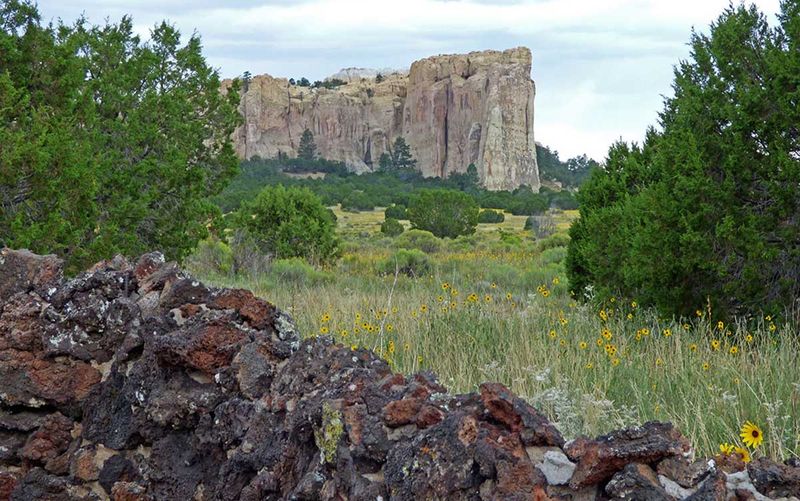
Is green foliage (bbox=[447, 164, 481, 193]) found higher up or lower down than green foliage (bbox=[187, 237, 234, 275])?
lower down

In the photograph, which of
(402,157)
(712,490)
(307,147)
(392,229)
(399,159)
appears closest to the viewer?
(712,490)

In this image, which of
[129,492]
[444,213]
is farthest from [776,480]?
[444,213]

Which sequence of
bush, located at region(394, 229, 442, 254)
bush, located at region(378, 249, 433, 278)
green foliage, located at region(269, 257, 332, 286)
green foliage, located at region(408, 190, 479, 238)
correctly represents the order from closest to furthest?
green foliage, located at region(269, 257, 332, 286) → bush, located at region(378, 249, 433, 278) → bush, located at region(394, 229, 442, 254) → green foliage, located at region(408, 190, 479, 238)

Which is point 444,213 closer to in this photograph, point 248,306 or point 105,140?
point 105,140

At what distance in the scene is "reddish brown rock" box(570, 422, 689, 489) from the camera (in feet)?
6.41

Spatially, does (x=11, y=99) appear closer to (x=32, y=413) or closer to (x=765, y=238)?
(x=32, y=413)

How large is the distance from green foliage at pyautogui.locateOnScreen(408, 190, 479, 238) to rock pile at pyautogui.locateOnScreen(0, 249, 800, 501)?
3591 cm

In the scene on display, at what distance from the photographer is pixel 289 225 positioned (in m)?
21.3

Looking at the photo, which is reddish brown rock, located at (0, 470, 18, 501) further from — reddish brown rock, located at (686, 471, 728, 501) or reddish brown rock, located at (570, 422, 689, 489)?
reddish brown rock, located at (686, 471, 728, 501)

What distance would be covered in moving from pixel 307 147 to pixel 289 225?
265 ft

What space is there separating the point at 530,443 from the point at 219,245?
17.4 metres

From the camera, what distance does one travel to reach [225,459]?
9.58ft

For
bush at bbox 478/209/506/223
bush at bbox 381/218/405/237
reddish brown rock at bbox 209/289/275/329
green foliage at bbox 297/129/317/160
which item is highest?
reddish brown rock at bbox 209/289/275/329

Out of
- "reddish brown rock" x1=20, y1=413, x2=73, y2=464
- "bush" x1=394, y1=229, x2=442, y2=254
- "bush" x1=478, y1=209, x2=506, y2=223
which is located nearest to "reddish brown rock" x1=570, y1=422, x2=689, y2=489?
"reddish brown rock" x1=20, y1=413, x2=73, y2=464
